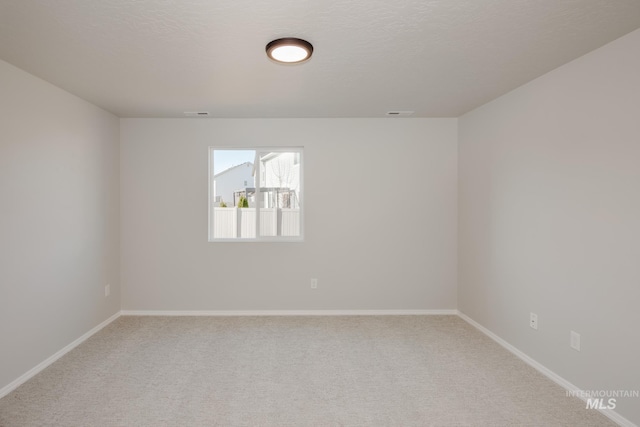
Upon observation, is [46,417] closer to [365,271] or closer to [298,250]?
[298,250]

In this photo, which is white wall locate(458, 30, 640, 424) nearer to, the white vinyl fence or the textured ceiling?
the textured ceiling

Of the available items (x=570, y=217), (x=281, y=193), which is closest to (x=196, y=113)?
(x=281, y=193)

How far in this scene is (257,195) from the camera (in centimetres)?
439

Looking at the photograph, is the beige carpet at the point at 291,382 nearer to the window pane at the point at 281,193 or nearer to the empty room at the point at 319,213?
the empty room at the point at 319,213

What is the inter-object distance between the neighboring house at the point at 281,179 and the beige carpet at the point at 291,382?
1568 mm

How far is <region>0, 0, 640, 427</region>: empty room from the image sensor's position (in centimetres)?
215

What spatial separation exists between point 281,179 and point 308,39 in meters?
2.34

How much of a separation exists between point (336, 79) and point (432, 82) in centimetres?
84

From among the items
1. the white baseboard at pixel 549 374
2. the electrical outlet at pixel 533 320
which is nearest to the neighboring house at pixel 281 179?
the white baseboard at pixel 549 374

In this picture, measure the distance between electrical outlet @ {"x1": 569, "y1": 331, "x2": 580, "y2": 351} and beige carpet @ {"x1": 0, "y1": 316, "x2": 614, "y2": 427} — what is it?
35 centimetres

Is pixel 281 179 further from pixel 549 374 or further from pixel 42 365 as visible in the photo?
pixel 549 374

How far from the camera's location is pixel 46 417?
2213 millimetres

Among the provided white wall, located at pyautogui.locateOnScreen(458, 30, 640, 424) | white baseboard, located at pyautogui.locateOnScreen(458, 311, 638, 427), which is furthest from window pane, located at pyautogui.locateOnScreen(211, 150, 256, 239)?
white baseboard, located at pyautogui.locateOnScreen(458, 311, 638, 427)

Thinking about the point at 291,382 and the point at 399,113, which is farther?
the point at 399,113
